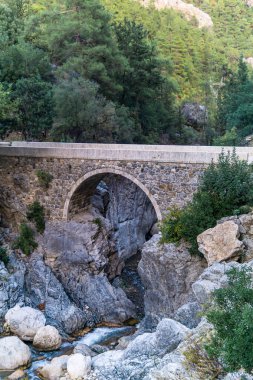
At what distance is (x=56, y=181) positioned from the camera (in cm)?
1877

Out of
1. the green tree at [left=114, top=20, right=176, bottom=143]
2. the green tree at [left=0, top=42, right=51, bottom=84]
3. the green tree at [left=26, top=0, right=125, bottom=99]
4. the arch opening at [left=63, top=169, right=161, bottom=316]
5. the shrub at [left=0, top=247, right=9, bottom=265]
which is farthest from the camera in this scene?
the green tree at [left=114, top=20, right=176, bottom=143]

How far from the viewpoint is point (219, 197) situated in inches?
526

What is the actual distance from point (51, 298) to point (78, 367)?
7547 millimetres

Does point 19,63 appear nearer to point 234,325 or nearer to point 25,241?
point 25,241

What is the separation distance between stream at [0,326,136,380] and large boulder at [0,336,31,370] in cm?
24

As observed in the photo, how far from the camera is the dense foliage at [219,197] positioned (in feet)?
42.8

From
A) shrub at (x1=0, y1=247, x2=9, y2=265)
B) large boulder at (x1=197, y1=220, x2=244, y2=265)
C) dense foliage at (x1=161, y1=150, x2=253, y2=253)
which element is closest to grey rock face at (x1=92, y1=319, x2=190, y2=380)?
large boulder at (x1=197, y1=220, x2=244, y2=265)

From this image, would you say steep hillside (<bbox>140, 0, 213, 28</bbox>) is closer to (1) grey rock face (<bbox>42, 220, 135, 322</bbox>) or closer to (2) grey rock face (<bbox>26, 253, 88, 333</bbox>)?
(1) grey rock face (<bbox>42, 220, 135, 322</bbox>)

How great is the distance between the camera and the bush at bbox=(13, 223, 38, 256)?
18.7 meters

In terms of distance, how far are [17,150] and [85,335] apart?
8.58m

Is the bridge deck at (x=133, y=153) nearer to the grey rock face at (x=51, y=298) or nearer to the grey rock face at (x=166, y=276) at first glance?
the grey rock face at (x=166, y=276)

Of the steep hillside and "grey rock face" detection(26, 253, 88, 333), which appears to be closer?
"grey rock face" detection(26, 253, 88, 333)

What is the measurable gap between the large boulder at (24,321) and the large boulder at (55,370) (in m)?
2.57

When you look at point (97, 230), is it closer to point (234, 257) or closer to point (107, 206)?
point (107, 206)
